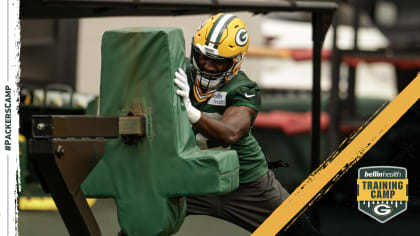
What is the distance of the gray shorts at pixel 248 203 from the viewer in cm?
188

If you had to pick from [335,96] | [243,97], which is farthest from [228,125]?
[335,96]

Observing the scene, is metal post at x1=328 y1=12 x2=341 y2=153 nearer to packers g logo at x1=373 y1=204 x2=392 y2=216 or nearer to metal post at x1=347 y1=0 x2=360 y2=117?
metal post at x1=347 y1=0 x2=360 y2=117

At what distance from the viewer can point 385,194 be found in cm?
166

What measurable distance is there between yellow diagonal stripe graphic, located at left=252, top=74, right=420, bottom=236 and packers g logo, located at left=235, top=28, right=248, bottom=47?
1.15ft

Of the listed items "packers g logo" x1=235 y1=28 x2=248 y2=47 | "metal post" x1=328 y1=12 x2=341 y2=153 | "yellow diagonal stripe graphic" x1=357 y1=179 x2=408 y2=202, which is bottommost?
"metal post" x1=328 y1=12 x2=341 y2=153

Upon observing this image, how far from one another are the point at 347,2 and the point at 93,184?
4.19 m

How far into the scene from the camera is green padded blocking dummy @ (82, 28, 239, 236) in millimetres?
1400

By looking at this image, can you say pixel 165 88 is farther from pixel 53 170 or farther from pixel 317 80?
pixel 317 80

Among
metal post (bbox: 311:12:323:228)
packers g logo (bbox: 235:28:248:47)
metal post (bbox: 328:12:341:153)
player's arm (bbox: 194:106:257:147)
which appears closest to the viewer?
player's arm (bbox: 194:106:257:147)

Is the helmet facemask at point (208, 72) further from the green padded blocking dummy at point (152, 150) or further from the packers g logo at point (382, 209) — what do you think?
the packers g logo at point (382, 209)

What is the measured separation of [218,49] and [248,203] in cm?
49

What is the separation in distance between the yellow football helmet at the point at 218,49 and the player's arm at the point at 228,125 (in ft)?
0.27

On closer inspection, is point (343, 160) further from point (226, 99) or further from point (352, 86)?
point (352, 86)

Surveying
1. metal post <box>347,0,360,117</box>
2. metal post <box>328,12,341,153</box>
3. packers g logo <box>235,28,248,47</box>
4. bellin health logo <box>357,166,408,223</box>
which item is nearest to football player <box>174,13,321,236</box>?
packers g logo <box>235,28,248,47</box>
